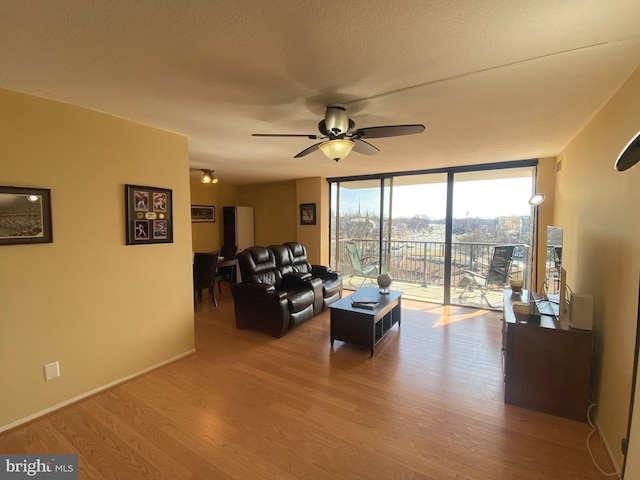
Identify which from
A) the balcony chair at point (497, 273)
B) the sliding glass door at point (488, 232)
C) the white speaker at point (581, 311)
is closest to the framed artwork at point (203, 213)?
the sliding glass door at point (488, 232)

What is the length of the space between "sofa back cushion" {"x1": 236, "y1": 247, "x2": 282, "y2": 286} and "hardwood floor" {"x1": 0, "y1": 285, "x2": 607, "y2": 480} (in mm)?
1090

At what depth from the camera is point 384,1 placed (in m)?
1.13

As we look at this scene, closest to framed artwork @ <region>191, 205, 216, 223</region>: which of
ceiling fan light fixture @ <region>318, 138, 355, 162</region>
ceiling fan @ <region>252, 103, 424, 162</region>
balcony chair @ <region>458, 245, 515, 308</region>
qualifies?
ceiling fan @ <region>252, 103, 424, 162</region>

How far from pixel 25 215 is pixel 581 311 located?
3.96 metres

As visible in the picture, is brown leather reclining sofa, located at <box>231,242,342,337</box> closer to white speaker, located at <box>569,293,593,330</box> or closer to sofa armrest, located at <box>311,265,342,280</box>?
sofa armrest, located at <box>311,265,342,280</box>

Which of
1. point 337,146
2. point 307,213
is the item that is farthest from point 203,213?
point 337,146

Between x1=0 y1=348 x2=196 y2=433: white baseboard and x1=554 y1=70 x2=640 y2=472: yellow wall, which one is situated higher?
x1=554 y1=70 x2=640 y2=472: yellow wall

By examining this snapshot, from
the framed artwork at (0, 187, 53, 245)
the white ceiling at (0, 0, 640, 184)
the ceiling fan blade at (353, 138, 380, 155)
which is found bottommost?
the framed artwork at (0, 187, 53, 245)

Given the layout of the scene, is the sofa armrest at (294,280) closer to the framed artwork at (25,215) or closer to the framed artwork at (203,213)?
the framed artwork at (25,215)

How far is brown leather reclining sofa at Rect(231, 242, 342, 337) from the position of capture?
3479 millimetres

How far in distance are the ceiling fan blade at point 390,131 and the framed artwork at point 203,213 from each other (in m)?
5.10

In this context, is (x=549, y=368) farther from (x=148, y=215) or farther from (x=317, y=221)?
(x=317, y=221)

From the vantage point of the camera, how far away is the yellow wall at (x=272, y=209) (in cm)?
648

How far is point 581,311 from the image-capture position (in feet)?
6.70
